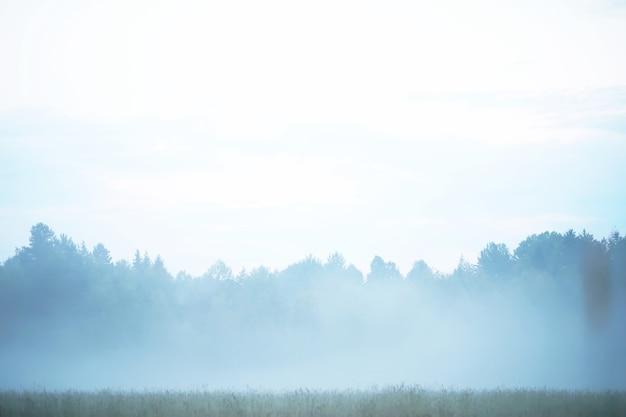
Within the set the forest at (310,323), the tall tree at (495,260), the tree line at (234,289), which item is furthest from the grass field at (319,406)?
the tall tree at (495,260)

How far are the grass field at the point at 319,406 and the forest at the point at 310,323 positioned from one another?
37214 millimetres

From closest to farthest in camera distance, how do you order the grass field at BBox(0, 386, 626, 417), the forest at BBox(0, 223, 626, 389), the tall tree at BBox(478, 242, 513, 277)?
the grass field at BBox(0, 386, 626, 417), the forest at BBox(0, 223, 626, 389), the tall tree at BBox(478, 242, 513, 277)

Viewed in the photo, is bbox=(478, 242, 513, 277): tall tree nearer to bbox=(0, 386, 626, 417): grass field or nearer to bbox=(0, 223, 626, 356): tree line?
bbox=(0, 223, 626, 356): tree line

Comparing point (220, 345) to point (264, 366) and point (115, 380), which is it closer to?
point (264, 366)

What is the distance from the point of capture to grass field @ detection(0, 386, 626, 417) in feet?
66.3

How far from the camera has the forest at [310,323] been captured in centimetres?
6377

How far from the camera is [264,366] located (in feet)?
245

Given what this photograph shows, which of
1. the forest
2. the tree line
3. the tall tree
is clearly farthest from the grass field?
the tall tree

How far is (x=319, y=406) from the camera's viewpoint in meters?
21.2

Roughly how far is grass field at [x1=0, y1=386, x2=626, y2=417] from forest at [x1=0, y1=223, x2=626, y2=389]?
37214 mm

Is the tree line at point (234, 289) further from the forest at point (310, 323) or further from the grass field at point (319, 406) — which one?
the grass field at point (319, 406)

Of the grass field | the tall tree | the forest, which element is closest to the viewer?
the grass field

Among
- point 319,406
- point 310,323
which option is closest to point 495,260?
point 310,323

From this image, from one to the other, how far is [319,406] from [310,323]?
2342 inches
